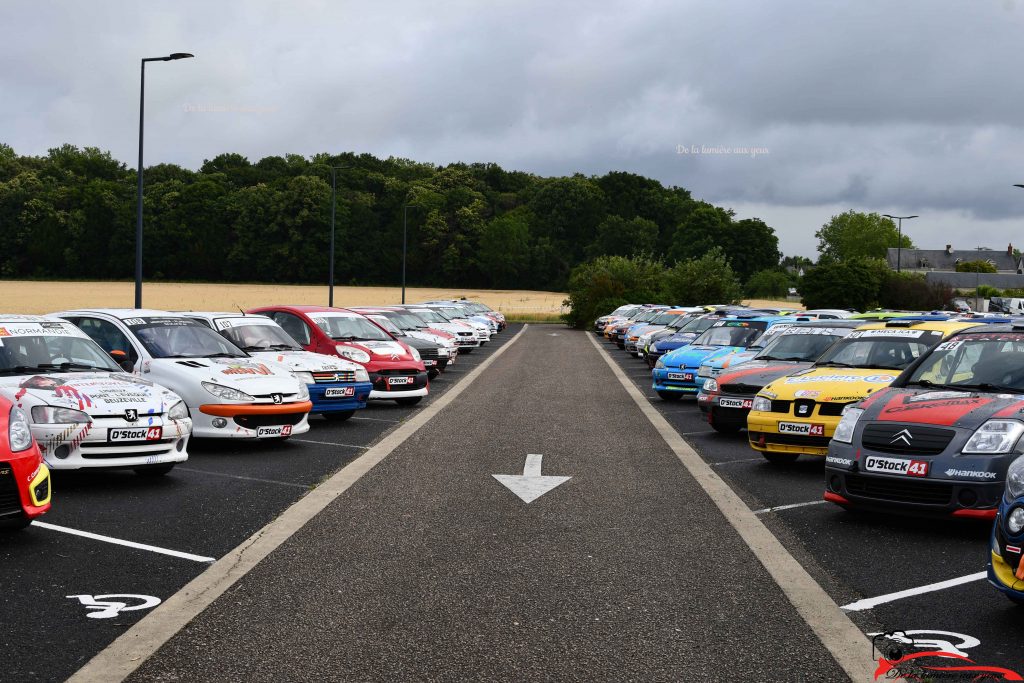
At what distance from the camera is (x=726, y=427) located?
45.7 ft

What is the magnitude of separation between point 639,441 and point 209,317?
6.15 m

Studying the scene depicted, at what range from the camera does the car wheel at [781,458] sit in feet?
36.5

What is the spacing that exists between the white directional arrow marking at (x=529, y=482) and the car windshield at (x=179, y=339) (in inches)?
176

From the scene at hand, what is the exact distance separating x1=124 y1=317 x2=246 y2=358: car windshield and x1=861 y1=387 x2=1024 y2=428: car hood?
25.6 feet

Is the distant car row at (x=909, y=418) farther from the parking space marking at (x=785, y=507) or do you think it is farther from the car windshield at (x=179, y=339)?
the car windshield at (x=179, y=339)

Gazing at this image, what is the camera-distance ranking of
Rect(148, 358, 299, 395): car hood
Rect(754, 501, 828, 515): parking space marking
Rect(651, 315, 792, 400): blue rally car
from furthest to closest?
1. Rect(651, 315, 792, 400): blue rally car
2. Rect(148, 358, 299, 395): car hood
3. Rect(754, 501, 828, 515): parking space marking

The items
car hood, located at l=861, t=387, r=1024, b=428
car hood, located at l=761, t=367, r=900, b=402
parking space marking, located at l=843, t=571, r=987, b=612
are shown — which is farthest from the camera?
car hood, located at l=761, t=367, r=900, b=402

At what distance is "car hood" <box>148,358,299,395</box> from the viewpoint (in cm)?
1202

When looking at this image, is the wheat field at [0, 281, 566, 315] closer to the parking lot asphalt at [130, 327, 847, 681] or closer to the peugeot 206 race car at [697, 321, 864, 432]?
the peugeot 206 race car at [697, 321, 864, 432]

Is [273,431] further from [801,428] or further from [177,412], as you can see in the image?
[801,428]

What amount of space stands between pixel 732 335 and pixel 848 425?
438 inches

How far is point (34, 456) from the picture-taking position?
7.20m

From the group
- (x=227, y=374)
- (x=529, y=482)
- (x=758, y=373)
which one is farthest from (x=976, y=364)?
(x=227, y=374)

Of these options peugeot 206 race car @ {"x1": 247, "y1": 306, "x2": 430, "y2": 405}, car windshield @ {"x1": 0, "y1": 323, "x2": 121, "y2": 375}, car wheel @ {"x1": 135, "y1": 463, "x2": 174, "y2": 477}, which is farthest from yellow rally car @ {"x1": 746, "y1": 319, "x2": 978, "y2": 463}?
peugeot 206 race car @ {"x1": 247, "y1": 306, "x2": 430, "y2": 405}
